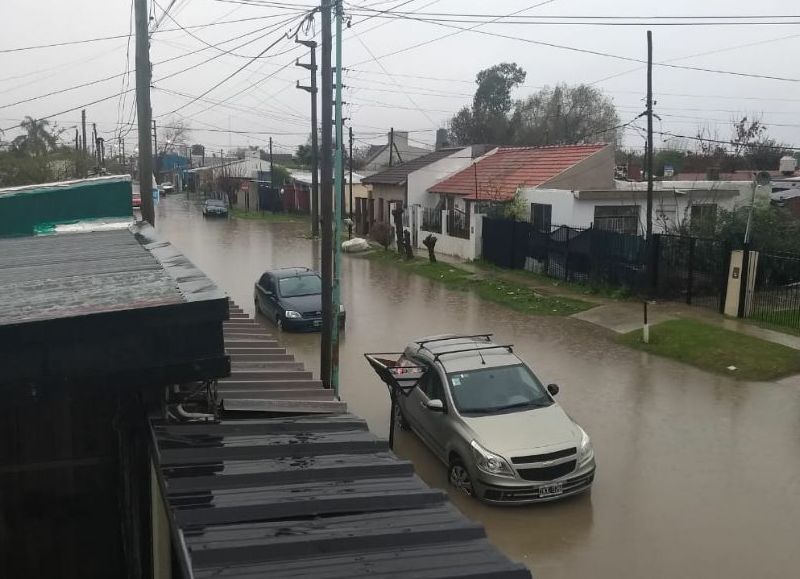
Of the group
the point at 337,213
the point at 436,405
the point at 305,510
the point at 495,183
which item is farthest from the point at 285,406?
the point at 495,183

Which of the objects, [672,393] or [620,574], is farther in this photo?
[672,393]

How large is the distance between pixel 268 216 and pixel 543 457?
49.9m

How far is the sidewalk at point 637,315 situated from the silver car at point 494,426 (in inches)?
316

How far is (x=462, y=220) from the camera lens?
31.4 metres

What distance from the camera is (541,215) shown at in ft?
87.8

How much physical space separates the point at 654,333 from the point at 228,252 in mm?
22237

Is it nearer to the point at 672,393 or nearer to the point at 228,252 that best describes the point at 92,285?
the point at 672,393

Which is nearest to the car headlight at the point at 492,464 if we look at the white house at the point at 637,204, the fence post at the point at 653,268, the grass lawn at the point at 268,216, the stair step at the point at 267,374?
the stair step at the point at 267,374

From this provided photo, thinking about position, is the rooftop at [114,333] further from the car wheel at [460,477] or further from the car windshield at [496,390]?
the car windshield at [496,390]

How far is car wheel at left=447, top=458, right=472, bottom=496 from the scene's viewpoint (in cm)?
916

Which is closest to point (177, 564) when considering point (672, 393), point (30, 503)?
point (30, 503)

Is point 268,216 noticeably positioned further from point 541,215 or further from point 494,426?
point 494,426

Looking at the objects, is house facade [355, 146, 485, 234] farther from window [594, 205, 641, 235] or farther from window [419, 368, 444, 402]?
window [419, 368, 444, 402]

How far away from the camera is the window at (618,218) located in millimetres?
24859
